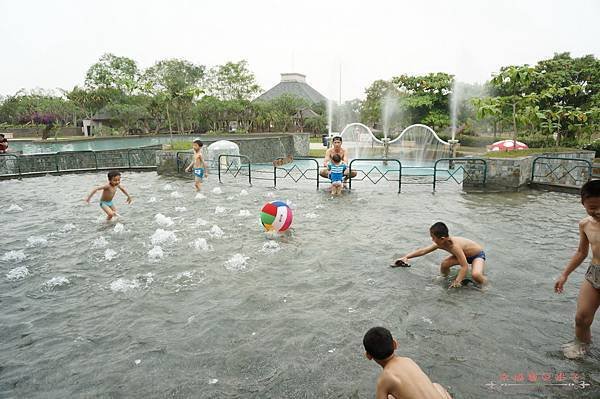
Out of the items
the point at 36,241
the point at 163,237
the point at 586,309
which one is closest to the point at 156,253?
the point at 163,237

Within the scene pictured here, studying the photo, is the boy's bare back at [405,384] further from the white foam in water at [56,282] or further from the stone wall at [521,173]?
the stone wall at [521,173]

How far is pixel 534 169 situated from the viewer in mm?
15305

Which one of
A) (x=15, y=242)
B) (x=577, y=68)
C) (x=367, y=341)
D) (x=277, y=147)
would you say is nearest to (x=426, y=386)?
(x=367, y=341)

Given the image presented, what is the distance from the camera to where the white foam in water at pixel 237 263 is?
709 centimetres

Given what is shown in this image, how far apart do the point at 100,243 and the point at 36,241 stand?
4.81 ft

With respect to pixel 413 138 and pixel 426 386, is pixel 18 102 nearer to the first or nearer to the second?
pixel 413 138

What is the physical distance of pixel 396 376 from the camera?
3021 millimetres

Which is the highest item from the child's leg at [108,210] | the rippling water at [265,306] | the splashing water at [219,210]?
the child's leg at [108,210]

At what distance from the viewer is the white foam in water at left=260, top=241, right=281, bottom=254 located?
799 cm

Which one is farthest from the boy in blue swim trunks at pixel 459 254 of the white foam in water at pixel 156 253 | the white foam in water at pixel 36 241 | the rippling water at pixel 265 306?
the white foam in water at pixel 36 241

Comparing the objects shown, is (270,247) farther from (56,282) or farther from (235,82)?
(235,82)

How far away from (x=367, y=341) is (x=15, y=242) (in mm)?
8683

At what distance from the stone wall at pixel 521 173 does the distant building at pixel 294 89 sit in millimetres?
56298

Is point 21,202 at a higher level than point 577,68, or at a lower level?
lower
